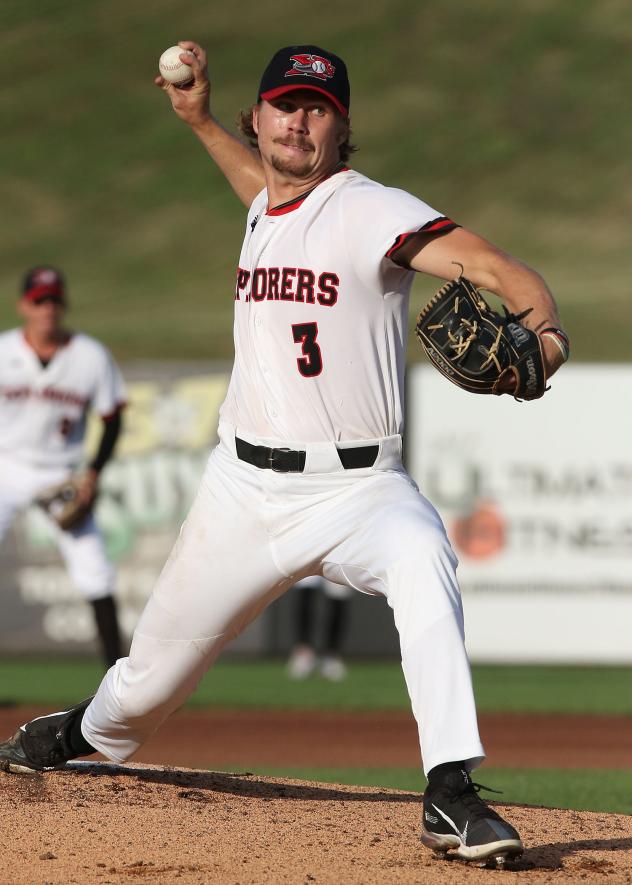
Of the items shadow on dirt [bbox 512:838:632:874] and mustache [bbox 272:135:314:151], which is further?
mustache [bbox 272:135:314:151]

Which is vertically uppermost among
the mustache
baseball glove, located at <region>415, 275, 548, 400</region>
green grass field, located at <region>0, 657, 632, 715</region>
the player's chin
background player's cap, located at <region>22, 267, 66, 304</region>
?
background player's cap, located at <region>22, 267, 66, 304</region>

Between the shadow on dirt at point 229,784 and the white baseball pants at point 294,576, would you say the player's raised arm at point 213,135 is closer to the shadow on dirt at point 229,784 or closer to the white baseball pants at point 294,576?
the white baseball pants at point 294,576

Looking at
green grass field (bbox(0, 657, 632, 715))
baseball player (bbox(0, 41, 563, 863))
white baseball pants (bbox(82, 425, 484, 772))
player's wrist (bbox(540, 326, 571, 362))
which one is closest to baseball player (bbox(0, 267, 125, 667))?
green grass field (bbox(0, 657, 632, 715))

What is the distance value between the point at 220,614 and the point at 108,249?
111 ft

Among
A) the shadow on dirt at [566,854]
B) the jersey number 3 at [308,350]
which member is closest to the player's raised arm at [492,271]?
the jersey number 3 at [308,350]

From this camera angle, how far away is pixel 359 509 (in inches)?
168

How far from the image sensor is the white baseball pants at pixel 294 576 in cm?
402

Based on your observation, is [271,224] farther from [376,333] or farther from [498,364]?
[498,364]

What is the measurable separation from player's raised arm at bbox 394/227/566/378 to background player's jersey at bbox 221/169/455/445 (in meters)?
0.12

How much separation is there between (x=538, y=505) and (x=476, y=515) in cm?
51

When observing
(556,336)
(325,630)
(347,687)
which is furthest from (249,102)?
(556,336)

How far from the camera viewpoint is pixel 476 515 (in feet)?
41.6

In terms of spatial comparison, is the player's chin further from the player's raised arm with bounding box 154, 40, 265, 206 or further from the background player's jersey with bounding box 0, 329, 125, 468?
the background player's jersey with bounding box 0, 329, 125, 468

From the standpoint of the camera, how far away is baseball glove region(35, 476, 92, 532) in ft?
29.2
